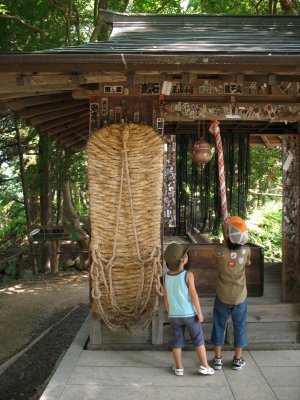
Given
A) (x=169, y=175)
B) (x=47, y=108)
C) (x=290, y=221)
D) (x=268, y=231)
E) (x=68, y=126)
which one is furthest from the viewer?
(x=268, y=231)

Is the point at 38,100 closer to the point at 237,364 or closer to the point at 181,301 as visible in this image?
the point at 181,301

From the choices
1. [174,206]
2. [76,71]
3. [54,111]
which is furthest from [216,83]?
[174,206]

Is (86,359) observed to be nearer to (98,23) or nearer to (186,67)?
(186,67)

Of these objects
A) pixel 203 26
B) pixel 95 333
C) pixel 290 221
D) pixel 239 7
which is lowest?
pixel 95 333

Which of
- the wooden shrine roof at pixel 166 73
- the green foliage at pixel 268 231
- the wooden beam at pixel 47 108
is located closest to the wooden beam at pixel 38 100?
the wooden shrine roof at pixel 166 73

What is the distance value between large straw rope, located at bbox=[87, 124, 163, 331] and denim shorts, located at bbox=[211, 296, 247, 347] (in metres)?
A: 0.74

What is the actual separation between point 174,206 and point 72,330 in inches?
118

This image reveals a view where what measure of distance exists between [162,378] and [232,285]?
1.13 meters

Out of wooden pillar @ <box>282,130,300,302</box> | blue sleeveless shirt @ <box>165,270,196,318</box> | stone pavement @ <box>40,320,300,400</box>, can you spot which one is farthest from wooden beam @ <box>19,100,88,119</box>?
stone pavement @ <box>40,320,300,400</box>

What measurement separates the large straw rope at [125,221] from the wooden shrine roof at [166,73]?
0.51 m

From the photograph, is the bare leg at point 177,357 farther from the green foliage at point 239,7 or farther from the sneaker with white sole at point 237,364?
the green foliage at point 239,7

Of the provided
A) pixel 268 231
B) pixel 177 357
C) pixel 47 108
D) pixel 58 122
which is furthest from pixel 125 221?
pixel 268 231

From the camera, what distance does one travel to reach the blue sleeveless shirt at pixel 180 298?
4090mm

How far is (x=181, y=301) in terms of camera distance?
4.10 m
